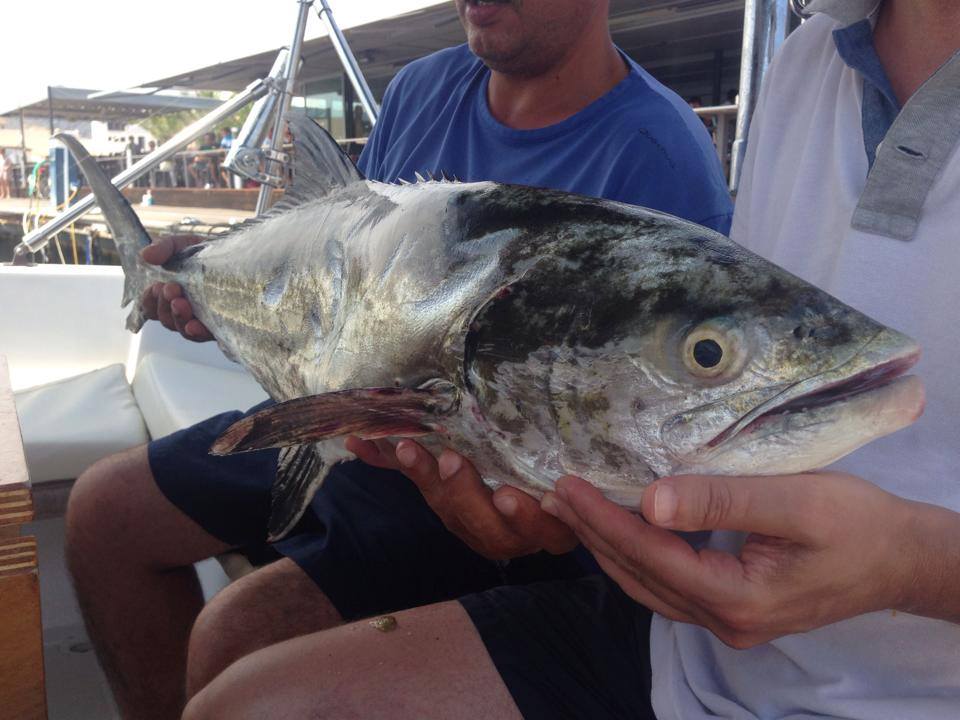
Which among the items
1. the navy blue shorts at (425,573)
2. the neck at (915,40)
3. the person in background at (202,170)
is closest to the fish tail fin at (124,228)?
the navy blue shorts at (425,573)

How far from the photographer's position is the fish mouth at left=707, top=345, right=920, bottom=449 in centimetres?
90

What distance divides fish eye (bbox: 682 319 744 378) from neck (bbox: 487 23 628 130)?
4.27 ft

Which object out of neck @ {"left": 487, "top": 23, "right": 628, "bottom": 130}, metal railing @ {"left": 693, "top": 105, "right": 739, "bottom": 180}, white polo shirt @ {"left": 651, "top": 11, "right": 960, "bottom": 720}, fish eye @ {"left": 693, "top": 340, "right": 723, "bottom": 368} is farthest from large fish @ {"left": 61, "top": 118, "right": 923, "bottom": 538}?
metal railing @ {"left": 693, "top": 105, "right": 739, "bottom": 180}

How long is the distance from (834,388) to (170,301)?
74.0 inches

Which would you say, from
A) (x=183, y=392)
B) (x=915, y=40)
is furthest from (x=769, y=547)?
(x=183, y=392)

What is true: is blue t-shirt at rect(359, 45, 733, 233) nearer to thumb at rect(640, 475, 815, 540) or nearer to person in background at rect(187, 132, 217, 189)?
thumb at rect(640, 475, 815, 540)

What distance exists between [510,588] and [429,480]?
1.16ft

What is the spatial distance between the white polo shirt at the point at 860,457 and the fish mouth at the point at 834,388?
12.3 inches

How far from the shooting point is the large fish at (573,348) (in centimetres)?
93

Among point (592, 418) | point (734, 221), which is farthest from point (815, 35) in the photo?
point (592, 418)

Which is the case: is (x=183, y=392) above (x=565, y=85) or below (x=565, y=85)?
below

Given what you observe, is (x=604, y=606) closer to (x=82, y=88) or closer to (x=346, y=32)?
(x=82, y=88)

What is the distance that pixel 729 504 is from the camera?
0.88m

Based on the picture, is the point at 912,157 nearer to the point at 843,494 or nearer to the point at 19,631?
the point at 843,494
